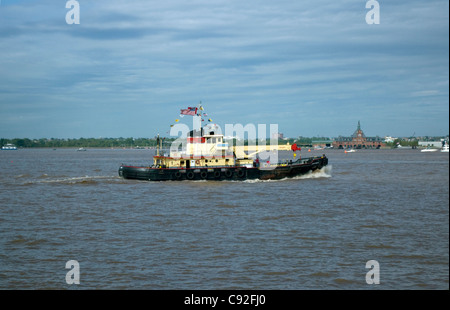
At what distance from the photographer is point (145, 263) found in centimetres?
2031

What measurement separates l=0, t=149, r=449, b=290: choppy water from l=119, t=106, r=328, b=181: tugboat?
13.7 m

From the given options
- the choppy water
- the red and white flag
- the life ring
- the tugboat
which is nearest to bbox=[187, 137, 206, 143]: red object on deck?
the tugboat

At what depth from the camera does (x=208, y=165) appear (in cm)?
5978

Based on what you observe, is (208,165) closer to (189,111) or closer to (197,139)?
(197,139)

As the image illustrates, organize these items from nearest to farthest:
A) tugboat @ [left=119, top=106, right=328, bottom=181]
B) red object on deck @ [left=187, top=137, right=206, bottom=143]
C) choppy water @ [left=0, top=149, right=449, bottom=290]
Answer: choppy water @ [left=0, top=149, right=449, bottom=290], tugboat @ [left=119, top=106, right=328, bottom=181], red object on deck @ [left=187, top=137, right=206, bottom=143]

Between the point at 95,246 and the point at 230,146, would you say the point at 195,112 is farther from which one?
the point at 95,246

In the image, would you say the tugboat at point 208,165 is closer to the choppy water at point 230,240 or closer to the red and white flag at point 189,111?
the red and white flag at point 189,111

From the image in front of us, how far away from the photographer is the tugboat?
59.0 metres

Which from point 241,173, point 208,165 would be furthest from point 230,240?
point 208,165

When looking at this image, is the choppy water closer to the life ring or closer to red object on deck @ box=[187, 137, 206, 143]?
the life ring

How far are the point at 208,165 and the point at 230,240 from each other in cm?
3522

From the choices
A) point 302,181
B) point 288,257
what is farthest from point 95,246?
point 302,181

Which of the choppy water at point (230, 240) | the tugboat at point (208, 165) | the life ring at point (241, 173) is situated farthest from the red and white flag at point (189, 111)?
the choppy water at point (230, 240)

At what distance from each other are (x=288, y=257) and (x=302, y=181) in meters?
41.1
